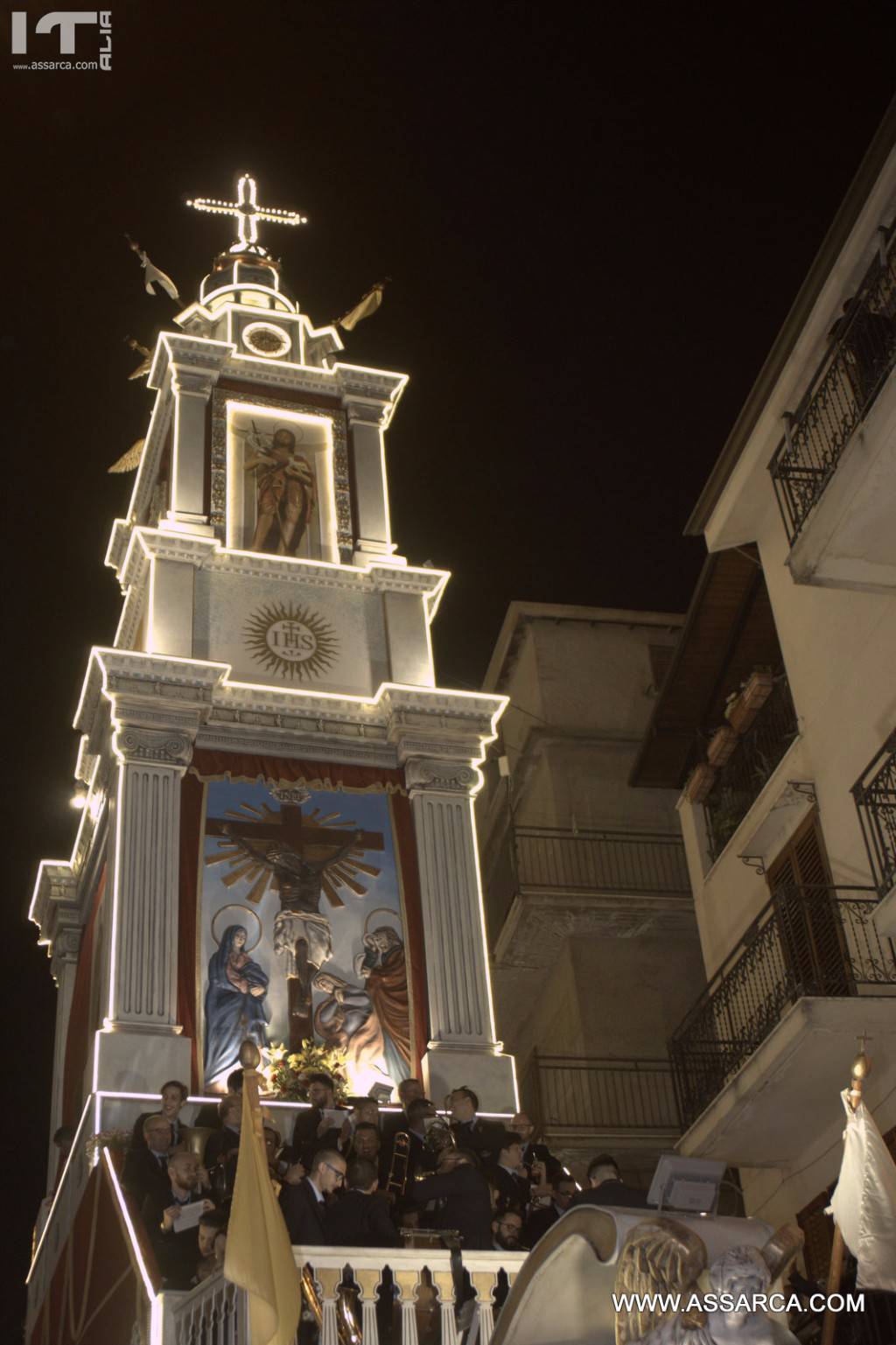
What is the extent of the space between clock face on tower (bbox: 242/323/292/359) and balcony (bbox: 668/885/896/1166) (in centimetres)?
1070

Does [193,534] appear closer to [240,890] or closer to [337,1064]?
[240,890]

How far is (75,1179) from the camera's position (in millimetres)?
16688

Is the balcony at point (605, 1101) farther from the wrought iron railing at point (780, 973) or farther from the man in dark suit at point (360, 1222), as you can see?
the man in dark suit at point (360, 1222)

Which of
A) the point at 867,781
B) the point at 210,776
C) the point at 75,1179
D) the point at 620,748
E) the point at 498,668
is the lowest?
the point at 75,1179

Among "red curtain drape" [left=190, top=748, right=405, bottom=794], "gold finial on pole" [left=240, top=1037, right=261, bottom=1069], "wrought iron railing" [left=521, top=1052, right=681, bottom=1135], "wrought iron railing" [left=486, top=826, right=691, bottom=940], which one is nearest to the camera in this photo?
"gold finial on pole" [left=240, top=1037, right=261, bottom=1069]

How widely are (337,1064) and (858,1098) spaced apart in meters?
8.81

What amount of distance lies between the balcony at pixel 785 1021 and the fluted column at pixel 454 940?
191 centimetres

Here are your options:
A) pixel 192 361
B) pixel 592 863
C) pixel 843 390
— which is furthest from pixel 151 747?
pixel 843 390

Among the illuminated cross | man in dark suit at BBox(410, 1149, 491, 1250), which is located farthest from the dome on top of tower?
man in dark suit at BBox(410, 1149, 491, 1250)

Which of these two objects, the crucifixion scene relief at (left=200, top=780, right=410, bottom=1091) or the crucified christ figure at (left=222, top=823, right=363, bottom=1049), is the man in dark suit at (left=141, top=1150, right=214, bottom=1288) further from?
the crucified christ figure at (left=222, top=823, right=363, bottom=1049)

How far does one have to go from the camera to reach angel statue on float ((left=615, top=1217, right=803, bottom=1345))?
6.85 metres

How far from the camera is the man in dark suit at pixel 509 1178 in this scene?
12498 mm

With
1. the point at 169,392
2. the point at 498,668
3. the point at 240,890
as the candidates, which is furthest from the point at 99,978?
the point at 498,668

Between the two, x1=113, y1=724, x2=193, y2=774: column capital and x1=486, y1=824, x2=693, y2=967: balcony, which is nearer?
x1=113, y1=724, x2=193, y2=774: column capital
